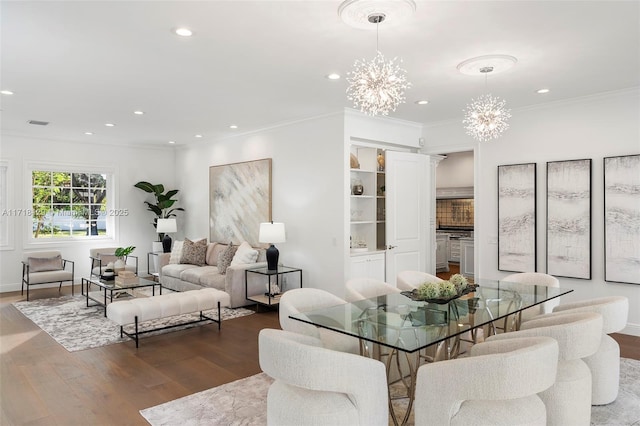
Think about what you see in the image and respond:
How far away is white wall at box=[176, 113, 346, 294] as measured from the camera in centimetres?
580

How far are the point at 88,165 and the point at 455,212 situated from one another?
26.1ft

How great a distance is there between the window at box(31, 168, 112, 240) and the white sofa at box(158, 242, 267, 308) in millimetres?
1719

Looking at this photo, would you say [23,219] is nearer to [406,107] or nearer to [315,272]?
[315,272]

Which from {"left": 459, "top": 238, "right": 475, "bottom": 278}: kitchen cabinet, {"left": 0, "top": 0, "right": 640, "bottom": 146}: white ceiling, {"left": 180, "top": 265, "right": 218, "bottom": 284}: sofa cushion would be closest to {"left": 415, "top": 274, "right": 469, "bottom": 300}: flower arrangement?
{"left": 0, "top": 0, "right": 640, "bottom": 146}: white ceiling

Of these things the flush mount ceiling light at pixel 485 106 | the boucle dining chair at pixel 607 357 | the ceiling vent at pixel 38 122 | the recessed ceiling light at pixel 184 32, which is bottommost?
the boucle dining chair at pixel 607 357

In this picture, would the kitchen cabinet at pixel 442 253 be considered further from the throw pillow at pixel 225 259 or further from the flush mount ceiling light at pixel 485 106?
the flush mount ceiling light at pixel 485 106

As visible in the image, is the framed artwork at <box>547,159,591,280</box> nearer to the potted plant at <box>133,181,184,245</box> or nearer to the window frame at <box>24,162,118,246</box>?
the potted plant at <box>133,181,184,245</box>

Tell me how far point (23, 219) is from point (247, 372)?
19.7 ft

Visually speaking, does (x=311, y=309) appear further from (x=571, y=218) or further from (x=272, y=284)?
(x=571, y=218)

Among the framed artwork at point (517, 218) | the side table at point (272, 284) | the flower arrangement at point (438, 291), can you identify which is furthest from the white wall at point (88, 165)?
the flower arrangement at point (438, 291)

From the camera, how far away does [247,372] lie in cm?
379

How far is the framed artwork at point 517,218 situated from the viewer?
17.9 ft

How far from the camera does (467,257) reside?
891cm

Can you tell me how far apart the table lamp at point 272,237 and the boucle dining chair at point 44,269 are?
3.28 m
